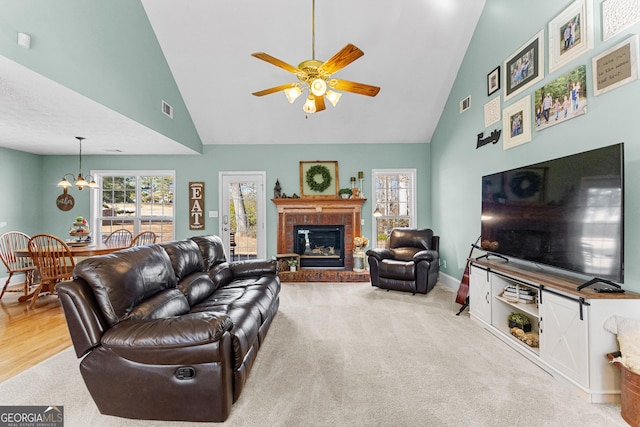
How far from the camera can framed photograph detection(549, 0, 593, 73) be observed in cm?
252

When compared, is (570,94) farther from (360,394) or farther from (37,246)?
(37,246)

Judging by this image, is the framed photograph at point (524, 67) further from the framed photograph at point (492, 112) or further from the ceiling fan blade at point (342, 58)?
the ceiling fan blade at point (342, 58)

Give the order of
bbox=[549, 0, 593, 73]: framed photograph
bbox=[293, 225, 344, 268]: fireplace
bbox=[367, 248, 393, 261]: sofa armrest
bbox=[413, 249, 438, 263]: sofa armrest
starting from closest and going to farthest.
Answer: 1. bbox=[549, 0, 593, 73]: framed photograph
2. bbox=[413, 249, 438, 263]: sofa armrest
3. bbox=[367, 248, 393, 261]: sofa armrest
4. bbox=[293, 225, 344, 268]: fireplace

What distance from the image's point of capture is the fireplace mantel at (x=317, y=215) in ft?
20.0

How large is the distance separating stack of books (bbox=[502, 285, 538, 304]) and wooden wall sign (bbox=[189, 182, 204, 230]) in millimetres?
5472

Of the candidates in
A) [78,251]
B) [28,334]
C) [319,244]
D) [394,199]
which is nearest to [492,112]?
[394,199]

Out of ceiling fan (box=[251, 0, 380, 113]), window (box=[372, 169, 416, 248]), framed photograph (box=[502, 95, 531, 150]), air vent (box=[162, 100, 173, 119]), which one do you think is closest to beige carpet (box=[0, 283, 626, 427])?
framed photograph (box=[502, 95, 531, 150])

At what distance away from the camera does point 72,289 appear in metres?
1.75

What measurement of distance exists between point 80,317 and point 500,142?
4452mm

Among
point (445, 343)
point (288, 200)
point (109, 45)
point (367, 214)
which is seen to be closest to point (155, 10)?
point (109, 45)

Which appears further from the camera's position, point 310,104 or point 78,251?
point 78,251

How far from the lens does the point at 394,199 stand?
252 inches

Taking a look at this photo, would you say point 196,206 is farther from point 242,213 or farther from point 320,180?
point 320,180

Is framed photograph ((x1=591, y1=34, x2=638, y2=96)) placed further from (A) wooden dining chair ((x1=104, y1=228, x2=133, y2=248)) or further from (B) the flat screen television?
(A) wooden dining chair ((x1=104, y1=228, x2=133, y2=248))
